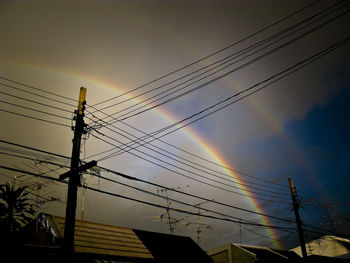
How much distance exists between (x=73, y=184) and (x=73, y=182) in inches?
3.9

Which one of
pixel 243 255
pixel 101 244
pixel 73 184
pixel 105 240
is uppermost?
pixel 73 184

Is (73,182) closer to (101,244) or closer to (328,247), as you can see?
(101,244)

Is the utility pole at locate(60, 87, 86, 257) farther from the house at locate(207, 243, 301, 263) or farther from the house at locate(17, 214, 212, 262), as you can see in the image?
the house at locate(207, 243, 301, 263)

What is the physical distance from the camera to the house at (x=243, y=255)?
95.4ft

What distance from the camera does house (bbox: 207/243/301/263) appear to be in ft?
95.4

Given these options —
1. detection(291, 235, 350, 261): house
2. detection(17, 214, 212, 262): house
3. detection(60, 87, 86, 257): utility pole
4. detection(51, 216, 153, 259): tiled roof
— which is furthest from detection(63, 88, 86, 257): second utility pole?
detection(291, 235, 350, 261): house

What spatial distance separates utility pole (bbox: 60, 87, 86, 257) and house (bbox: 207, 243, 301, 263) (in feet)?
71.7

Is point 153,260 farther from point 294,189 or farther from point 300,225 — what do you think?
point 294,189

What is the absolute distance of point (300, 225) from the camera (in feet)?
83.9

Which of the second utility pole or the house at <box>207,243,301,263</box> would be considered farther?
the house at <box>207,243,301,263</box>

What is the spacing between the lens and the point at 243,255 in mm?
29391

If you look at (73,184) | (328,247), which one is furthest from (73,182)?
(328,247)

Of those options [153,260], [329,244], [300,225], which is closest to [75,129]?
[153,260]

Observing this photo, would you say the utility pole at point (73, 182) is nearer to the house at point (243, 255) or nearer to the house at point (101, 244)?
the house at point (101, 244)
